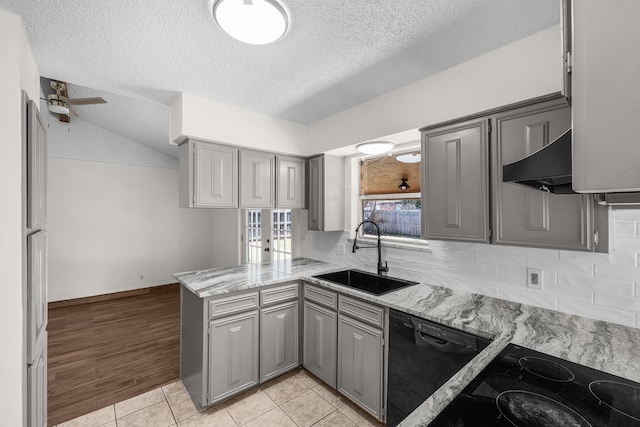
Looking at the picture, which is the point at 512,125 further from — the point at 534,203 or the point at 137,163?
the point at 137,163

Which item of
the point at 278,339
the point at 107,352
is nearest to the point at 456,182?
the point at 278,339

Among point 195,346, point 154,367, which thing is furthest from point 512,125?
point 154,367

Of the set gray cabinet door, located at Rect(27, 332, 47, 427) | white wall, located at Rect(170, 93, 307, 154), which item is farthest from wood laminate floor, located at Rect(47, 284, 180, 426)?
white wall, located at Rect(170, 93, 307, 154)

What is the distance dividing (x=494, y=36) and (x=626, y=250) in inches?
54.2

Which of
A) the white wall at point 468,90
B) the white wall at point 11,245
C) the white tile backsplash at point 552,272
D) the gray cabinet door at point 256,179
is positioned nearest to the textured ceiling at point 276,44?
the white wall at point 468,90

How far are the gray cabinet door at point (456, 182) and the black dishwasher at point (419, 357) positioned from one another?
624mm

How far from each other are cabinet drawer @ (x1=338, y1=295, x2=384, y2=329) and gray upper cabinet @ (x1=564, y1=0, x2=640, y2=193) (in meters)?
1.62

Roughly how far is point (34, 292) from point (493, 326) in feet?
7.88

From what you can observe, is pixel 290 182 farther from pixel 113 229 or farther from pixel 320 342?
pixel 113 229

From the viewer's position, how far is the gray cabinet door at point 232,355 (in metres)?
2.13

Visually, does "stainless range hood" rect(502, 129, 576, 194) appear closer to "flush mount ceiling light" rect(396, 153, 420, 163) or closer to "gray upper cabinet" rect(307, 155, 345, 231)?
"flush mount ceiling light" rect(396, 153, 420, 163)

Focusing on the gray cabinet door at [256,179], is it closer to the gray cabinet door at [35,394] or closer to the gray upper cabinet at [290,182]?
the gray upper cabinet at [290,182]

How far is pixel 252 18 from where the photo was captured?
4.32ft

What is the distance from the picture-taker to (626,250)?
1485 mm
